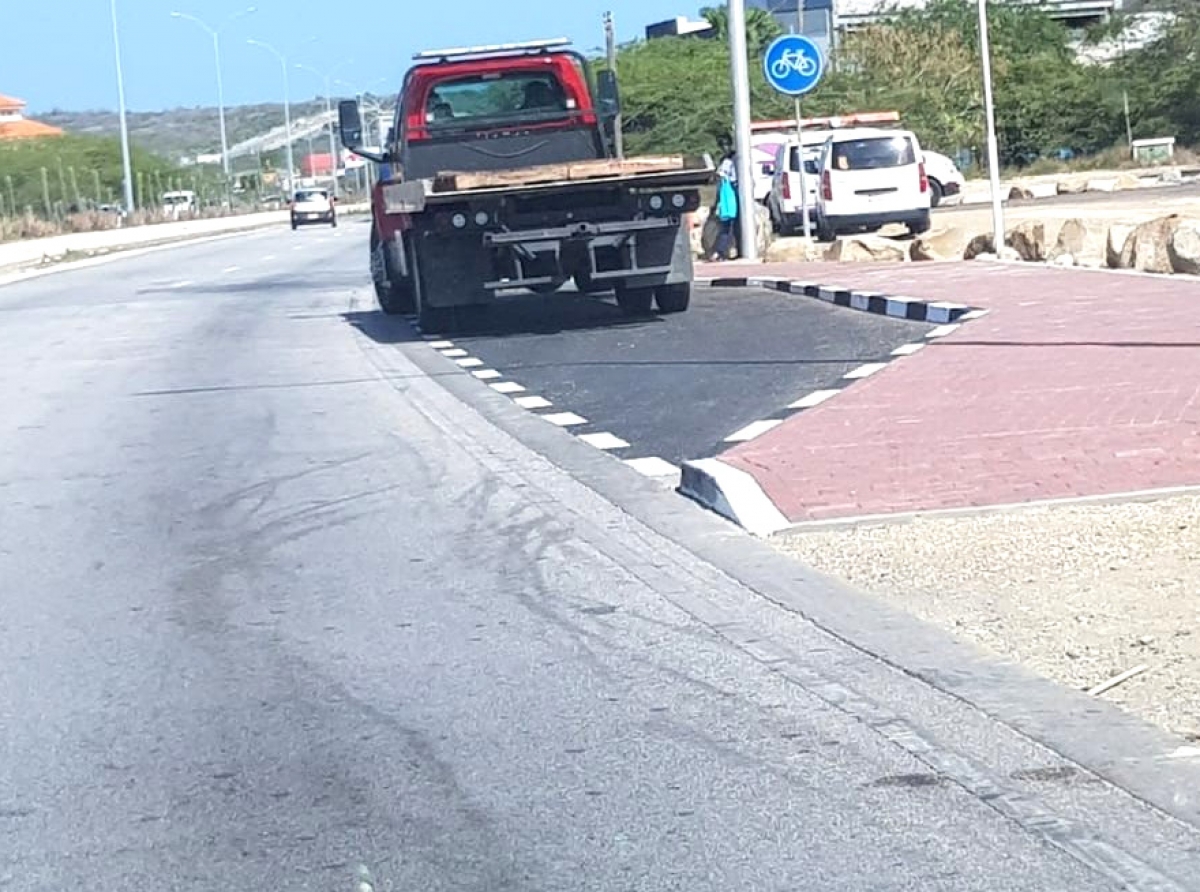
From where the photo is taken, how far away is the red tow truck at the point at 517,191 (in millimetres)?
18766

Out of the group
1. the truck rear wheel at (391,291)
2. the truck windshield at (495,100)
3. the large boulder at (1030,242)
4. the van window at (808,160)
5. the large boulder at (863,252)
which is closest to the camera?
the truck windshield at (495,100)

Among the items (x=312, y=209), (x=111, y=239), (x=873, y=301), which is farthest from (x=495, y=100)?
(x=312, y=209)

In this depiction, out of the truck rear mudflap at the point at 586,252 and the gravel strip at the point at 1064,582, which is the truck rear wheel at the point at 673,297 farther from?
the gravel strip at the point at 1064,582

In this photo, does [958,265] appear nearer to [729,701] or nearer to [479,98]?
Answer: [479,98]

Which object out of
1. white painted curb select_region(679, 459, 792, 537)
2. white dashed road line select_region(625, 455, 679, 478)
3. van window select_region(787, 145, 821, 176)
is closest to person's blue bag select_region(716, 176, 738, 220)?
van window select_region(787, 145, 821, 176)

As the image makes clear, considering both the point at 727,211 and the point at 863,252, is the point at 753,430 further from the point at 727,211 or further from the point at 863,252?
the point at 727,211

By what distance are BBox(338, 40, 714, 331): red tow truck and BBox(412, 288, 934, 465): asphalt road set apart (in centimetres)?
51

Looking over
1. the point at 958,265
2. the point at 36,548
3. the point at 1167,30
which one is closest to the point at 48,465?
the point at 36,548

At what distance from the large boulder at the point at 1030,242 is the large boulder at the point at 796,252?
374 centimetres

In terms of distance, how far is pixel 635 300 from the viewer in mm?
21594


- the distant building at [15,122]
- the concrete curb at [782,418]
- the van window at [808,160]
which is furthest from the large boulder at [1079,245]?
the distant building at [15,122]

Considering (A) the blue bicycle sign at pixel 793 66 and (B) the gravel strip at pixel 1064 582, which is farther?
(A) the blue bicycle sign at pixel 793 66

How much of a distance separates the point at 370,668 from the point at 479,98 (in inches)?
576

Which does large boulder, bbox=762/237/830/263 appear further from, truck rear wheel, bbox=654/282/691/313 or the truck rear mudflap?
the truck rear mudflap
